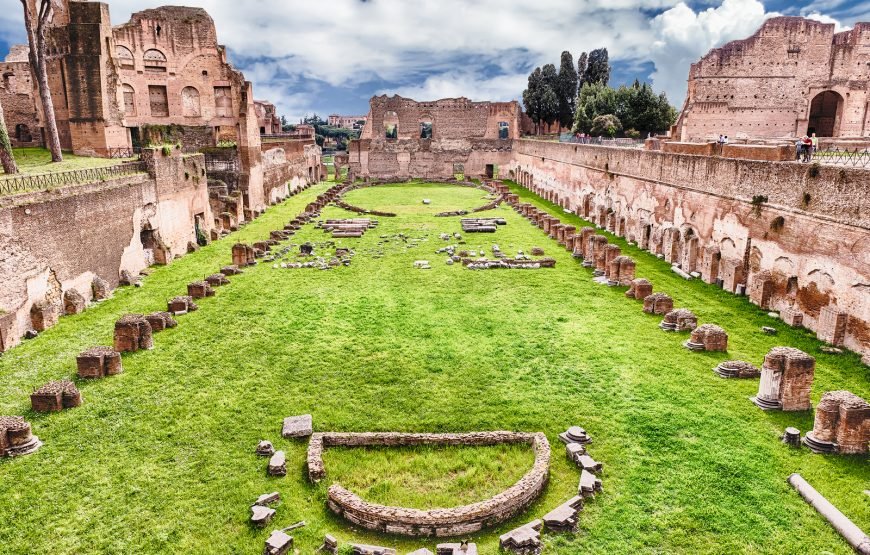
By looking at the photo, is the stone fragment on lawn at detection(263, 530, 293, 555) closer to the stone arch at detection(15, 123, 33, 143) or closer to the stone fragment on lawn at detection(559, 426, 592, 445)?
the stone fragment on lawn at detection(559, 426, 592, 445)

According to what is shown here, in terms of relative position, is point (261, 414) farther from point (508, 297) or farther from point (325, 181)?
point (325, 181)

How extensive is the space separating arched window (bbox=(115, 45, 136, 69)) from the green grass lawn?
29.1 feet

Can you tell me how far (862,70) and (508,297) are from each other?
28.6 metres

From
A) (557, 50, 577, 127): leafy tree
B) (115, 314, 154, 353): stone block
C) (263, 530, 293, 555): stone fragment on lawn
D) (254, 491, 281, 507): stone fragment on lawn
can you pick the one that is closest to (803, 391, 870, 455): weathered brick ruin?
(263, 530, 293, 555): stone fragment on lawn

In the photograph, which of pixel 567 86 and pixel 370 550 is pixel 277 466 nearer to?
pixel 370 550

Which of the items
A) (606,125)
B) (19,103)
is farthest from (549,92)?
(19,103)

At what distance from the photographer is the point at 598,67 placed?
48.8 meters

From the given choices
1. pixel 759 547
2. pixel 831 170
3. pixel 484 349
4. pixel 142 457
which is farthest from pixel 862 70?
pixel 142 457

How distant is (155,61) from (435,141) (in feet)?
67.3

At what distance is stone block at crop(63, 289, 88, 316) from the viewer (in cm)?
1275

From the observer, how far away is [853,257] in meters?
10.3

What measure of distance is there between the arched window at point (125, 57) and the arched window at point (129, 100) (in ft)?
3.46

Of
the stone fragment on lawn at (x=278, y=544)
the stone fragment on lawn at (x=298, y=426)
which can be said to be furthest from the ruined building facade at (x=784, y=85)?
the stone fragment on lawn at (x=278, y=544)

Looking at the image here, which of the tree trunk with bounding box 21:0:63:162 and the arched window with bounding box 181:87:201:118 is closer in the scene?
the tree trunk with bounding box 21:0:63:162
